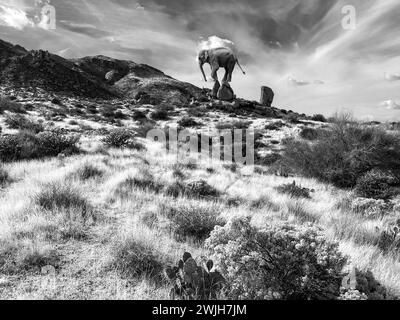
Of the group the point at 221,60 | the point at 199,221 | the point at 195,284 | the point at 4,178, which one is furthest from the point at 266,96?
the point at 195,284

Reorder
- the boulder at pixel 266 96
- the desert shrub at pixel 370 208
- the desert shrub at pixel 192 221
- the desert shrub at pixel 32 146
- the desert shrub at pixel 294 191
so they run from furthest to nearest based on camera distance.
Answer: the boulder at pixel 266 96 < the desert shrub at pixel 32 146 < the desert shrub at pixel 294 191 < the desert shrub at pixel 370 208 < the desert shrub at pixel 192 221

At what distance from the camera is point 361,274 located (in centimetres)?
260

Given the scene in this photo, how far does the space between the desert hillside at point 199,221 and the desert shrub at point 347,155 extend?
4 centimetres

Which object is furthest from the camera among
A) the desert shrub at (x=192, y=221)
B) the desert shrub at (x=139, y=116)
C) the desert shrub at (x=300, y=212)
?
the desert shrub at (x=139, y=116)

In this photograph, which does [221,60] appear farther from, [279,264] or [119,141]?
[279,264]

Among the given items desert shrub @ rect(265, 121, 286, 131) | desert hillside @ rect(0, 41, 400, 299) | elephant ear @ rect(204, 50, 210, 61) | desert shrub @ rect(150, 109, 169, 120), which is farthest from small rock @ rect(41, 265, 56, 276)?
elephant ear @ rect(204, 50, 210, 61)

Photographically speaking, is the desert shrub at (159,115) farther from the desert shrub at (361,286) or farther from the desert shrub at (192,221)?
the desert shrub at (361,286)

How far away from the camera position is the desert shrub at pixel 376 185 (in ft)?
26.4

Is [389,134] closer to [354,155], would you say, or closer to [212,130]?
[354,155]

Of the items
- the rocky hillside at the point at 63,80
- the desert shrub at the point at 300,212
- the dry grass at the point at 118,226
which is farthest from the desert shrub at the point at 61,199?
the rocky hillside at the point at 63,80

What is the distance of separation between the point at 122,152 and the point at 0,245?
7735mm

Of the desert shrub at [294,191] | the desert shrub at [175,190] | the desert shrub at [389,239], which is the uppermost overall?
the desert shrub at [175,190]

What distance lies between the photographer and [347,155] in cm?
940
